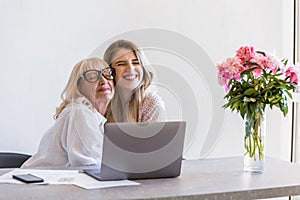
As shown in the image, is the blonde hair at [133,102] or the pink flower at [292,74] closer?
the pink flower at [292,74]

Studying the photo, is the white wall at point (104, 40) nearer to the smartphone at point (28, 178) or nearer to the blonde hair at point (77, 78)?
the blonde hair at point (77, 78)

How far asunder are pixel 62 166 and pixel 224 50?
184 centimetres

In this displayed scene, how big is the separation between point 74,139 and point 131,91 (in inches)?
22.5

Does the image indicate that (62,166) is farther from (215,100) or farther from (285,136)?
(285,136)

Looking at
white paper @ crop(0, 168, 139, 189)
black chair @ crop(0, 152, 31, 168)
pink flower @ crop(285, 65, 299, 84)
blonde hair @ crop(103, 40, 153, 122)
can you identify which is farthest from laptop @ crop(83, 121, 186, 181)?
black chair @ crop(0, 152, 31, 168)

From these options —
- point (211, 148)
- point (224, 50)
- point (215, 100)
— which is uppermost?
point (224, 50)

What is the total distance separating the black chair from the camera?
2777 mm

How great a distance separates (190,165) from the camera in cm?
218

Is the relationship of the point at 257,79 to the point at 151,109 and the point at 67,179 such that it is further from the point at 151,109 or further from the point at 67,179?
the point at 67,179

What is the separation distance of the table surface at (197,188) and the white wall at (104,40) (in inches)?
42.3

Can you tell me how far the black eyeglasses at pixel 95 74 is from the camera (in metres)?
2.36

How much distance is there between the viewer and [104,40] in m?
3.19

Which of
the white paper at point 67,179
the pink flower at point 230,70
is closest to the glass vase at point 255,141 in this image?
the pink flower at point 230,70

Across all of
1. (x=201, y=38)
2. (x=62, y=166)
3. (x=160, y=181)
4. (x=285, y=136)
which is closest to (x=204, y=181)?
(x=160, y=181)
